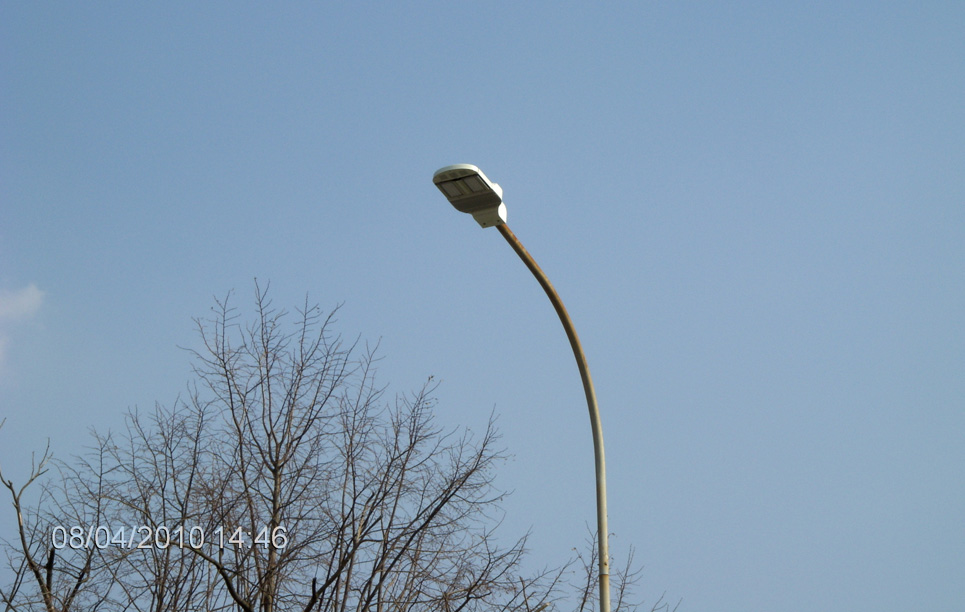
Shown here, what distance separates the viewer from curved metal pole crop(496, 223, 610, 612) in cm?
652

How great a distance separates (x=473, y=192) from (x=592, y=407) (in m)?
2.10

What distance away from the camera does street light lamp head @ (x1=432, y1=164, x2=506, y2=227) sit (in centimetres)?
605

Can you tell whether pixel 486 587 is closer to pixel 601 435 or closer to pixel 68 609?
pixel 601 435

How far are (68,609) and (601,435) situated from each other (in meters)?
6.68

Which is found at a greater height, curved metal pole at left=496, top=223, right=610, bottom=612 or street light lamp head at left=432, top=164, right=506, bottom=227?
street light lamp head at left=432, top=164, right=506, bottom=227

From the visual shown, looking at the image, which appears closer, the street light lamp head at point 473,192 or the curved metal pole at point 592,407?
the street light lamp head at point 473,192

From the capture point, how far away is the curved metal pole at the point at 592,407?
6.52 m

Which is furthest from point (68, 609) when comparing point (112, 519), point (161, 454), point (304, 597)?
point (304, 597)

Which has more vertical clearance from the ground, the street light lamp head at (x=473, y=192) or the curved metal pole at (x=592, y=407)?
the street light lamp head at (x=473, y=192)

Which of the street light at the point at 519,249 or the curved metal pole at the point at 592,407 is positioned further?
the curved metal pole at the point at 592,407

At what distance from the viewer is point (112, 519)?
10539 mm

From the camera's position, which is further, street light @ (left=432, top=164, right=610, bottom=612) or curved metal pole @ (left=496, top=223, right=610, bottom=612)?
curved metal pole @ (left=496, top=223, right=610, bottom=612)

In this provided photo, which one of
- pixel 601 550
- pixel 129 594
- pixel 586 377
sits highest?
pixel 586 377

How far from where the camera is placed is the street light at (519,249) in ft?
20.1
